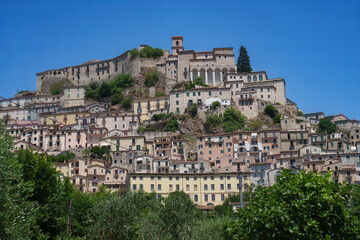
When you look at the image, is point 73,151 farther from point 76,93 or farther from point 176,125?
point 76,93

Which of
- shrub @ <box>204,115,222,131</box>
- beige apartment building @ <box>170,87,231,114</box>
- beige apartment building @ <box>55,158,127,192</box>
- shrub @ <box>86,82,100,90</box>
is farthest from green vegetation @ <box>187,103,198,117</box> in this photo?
shrub @ <box>86,82,100,90</box>

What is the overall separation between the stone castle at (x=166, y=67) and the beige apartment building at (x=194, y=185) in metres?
47.2

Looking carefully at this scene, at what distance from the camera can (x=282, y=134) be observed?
80.8 m

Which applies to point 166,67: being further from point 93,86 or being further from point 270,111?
point 270,111

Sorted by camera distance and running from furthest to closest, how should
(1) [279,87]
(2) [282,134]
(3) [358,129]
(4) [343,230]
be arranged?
1. (1) [279,87]
2. (3) [358,129]
3. (2) [282,134]
4. (4) [343,230]

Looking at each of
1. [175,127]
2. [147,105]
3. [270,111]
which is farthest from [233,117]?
[147,105]

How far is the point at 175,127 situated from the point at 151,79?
1015 inches

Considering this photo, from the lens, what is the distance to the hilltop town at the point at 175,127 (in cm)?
6912

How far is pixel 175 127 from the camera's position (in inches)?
3629

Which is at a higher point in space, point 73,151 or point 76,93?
point 76,93

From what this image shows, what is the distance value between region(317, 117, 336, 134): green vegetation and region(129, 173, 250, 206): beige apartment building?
31378 millimetres

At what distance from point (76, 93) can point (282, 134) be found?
57096mm

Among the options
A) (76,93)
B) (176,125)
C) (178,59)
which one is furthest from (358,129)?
(76,93)

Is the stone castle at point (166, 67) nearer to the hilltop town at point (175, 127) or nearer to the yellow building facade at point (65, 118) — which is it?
the hilltop town at point (175, 127)
